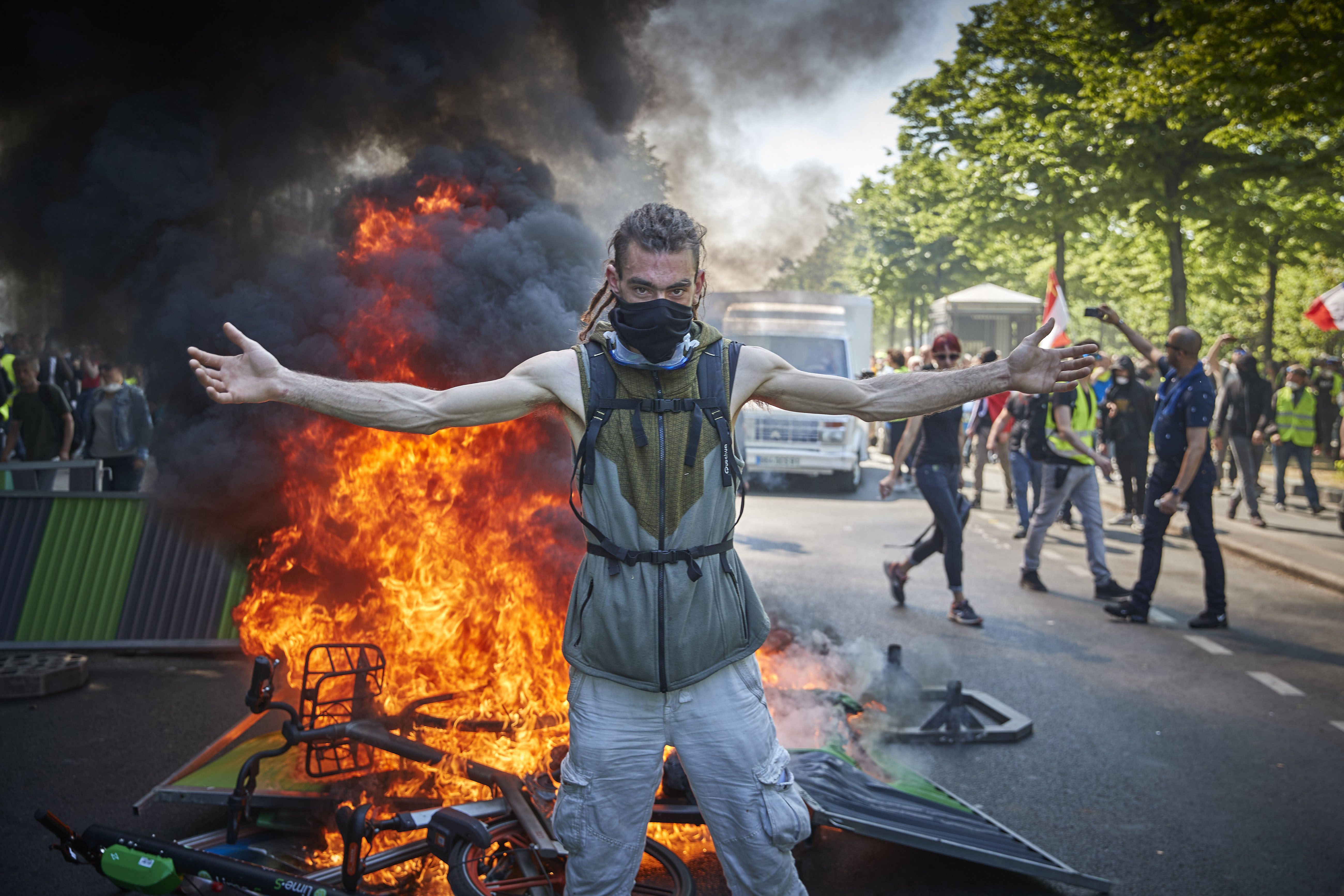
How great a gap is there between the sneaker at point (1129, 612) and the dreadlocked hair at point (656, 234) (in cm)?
630

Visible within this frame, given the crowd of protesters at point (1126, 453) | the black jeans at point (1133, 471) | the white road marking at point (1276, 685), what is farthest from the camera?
the black jeans at point (1133, 471)

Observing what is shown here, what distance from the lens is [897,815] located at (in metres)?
3.53

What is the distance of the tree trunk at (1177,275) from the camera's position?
15.7 m

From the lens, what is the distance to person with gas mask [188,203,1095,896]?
228 cm

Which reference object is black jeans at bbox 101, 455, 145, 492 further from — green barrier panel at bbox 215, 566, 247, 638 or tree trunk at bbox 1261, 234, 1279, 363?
tree trunk at bbox 1261, 234, 1279, 363

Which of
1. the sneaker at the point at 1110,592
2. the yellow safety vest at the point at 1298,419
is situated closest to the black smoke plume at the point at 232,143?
the sneaker at the point at 1110,592

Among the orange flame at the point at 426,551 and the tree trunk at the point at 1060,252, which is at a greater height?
the tree trunk at the point at 1060,252

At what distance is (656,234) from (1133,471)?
1129 cm

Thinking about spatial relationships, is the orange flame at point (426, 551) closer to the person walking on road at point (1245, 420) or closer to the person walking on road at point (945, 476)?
the person walking on road at point (945, 476)

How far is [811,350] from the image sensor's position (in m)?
16.2

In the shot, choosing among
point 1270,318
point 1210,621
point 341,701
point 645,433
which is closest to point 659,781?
point 645,433

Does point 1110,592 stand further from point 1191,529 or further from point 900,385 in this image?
point 900,385

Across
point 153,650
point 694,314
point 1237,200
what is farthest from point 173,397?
point 1237,200

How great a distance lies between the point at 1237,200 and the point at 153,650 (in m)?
16.5
